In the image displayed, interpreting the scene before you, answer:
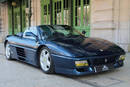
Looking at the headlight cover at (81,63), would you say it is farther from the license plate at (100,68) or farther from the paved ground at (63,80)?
the paved ground at (63,80)

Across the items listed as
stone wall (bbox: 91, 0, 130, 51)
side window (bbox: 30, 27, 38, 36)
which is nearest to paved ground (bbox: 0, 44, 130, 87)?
side window (bbox: 30, 27, 38, 36)

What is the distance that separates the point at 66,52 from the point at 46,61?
86 centimetres

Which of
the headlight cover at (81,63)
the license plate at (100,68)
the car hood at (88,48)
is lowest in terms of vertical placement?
the license plate at (100,68)

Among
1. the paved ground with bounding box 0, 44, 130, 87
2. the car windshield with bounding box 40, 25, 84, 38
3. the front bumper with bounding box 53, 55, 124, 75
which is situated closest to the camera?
the paved ground with bounding box 0, 44, 130, 87

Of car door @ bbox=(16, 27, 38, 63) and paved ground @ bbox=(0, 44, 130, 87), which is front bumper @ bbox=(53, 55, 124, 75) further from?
car door @ bbox=(16, 27, 38, 63)

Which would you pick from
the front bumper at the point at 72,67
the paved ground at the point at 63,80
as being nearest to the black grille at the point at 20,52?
the paved ground at the point at 63,80

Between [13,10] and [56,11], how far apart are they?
24.6ft

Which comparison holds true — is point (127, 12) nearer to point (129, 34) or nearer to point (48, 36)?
point (129, 34)

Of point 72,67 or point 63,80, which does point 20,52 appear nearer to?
point 63,80

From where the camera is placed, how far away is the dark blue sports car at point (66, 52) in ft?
12.1

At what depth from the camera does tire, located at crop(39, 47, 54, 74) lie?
13.7ft

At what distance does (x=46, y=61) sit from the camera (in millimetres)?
4379

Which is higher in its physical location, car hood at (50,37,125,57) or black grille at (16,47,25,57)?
car hood at (50,37,125,57)

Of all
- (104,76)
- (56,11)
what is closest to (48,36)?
(104,76)
